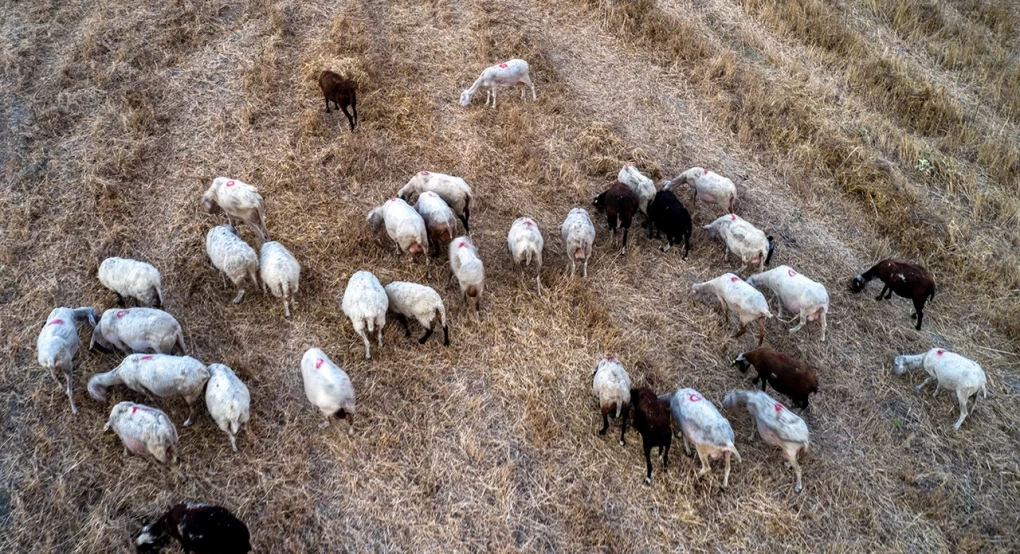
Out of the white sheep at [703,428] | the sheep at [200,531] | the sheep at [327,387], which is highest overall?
the white sheep at [703,428]

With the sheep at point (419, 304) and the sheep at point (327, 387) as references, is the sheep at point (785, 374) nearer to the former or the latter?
the sheep at point (419, 304)

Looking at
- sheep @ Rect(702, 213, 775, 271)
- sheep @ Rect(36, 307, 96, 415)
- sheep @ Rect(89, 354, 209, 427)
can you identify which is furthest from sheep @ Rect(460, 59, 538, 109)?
sheep @ Rect(36, 307, 96, 415)

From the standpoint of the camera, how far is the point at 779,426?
20.7 ft

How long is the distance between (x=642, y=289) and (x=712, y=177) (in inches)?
82.5

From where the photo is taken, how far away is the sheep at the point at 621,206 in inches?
337

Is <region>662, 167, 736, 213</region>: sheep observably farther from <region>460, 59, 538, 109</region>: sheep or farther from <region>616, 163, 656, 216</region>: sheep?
<region>460, 59, 538, 109</region>: sheep

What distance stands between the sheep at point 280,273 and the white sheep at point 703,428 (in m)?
4.32

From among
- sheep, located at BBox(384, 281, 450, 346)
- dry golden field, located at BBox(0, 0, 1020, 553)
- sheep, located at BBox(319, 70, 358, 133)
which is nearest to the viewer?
dry golden field, located at BBox(0, 0, 1020, 553)

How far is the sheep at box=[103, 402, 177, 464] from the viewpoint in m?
5.97

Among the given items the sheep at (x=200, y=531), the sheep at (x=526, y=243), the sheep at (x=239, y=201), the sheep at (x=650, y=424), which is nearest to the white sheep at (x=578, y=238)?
the sheep at (x=526, y=243)

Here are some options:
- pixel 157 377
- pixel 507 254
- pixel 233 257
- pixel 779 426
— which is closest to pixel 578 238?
pixel 507 254

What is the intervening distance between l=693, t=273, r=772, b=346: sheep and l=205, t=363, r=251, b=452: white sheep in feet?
17.6

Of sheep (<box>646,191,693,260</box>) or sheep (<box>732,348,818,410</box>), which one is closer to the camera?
sheep (<box>732,348,818,410</box>)

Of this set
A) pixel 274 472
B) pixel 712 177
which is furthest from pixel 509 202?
pixel 274 472
